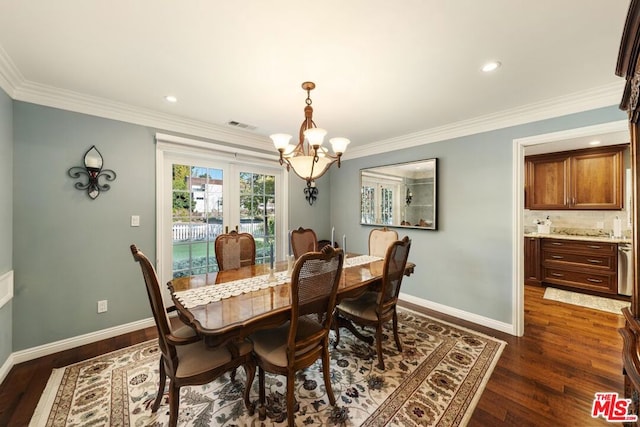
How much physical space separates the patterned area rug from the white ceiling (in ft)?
7.96

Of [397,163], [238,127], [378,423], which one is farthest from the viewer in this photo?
[397,163]

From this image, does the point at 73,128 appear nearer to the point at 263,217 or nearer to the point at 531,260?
the point at 263,217

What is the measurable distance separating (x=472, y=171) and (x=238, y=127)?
119 inches

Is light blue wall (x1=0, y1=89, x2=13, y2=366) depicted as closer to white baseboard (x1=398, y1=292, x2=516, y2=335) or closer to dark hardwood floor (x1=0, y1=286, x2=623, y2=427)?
dark hardwood floor (x1=0, y1=286, x2=623, y2=427)

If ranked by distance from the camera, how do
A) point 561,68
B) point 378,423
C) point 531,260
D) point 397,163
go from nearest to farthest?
point 378,423, point 561,68, point 397,163, point 531,260

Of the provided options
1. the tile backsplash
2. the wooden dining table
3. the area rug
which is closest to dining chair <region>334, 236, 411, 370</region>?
the wooden dining table

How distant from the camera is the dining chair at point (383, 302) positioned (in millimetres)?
Answer: 2104

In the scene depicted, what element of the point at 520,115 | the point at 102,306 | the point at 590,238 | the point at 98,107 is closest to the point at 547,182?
the point at 590,238

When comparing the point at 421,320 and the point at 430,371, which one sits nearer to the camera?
the point at 430,371

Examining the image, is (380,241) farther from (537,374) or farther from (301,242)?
(537,374)

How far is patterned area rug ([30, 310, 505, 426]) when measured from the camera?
165 centimetres

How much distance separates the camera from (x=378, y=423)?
5.27 ft

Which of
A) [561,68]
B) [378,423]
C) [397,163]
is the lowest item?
[378,423]

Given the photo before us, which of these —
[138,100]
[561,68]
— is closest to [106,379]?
[138,100]
